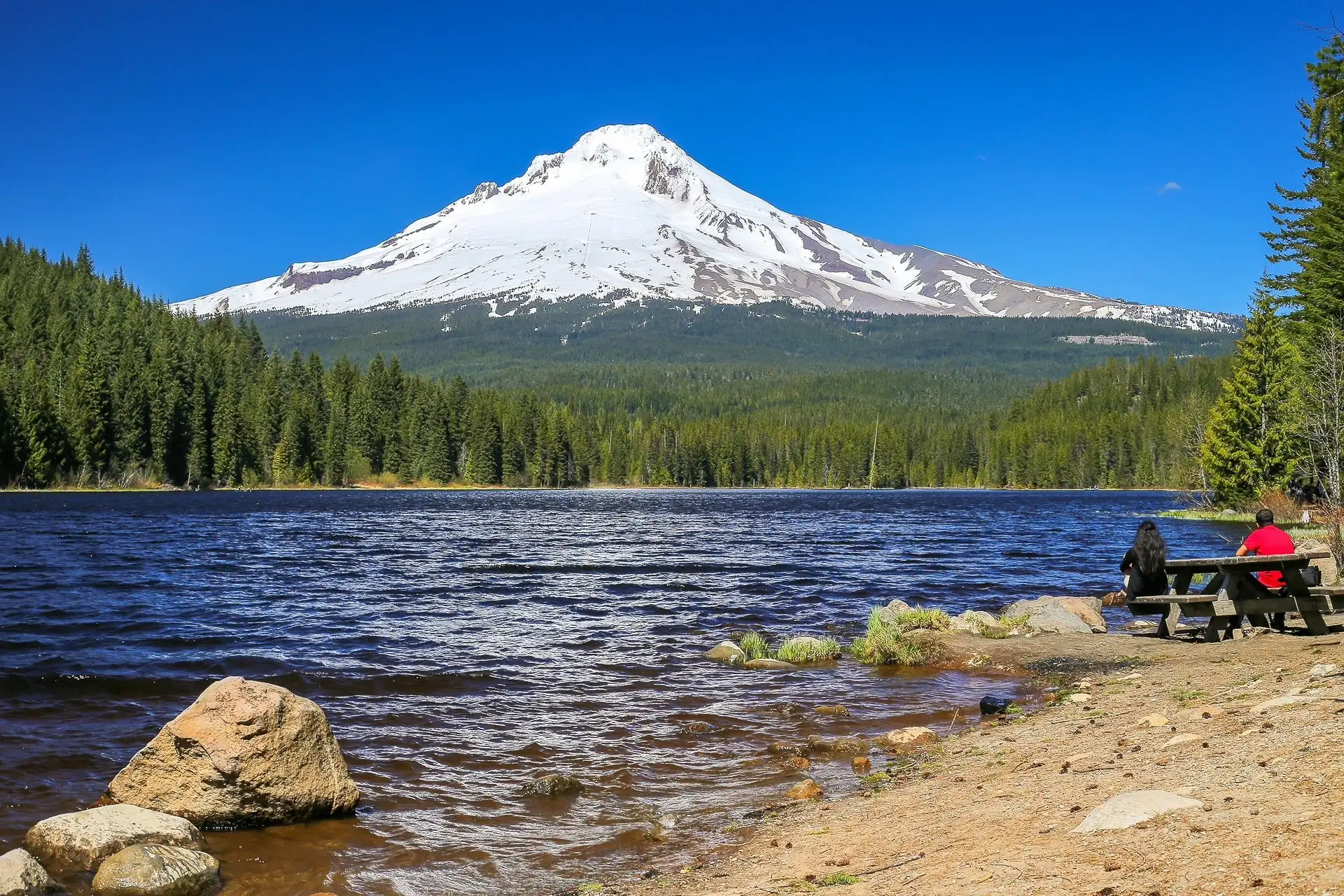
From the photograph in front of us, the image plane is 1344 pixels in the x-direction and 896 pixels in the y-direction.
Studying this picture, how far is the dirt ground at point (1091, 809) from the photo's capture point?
18.6ft

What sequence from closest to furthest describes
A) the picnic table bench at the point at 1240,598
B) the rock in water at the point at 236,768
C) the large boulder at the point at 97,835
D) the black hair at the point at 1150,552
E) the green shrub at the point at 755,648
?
the large boulder at the point at 97,835 → the rock in water at the point at 236,768 → the picnic table bench at the point at 1240,598 → the black hair at the point at 1150,552 → the green shrub at the point at 755,648

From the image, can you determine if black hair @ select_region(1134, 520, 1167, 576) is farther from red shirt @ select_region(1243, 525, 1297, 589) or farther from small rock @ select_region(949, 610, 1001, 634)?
small rock @ select_region(949, 610, 1001, 634)

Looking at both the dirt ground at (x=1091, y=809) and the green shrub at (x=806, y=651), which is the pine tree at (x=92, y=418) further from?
the dirt ground at (x=1091, y=809)

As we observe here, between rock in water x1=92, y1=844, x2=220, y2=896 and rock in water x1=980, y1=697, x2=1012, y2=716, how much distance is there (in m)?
10.2

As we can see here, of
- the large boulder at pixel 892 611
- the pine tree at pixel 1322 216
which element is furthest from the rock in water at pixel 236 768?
the pine tree at pixel 1322 216

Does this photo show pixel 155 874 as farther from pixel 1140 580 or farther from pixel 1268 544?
pixel 1268 544

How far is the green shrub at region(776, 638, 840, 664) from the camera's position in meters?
18.8

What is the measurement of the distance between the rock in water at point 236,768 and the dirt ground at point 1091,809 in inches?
154

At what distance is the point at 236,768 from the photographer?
963 cm

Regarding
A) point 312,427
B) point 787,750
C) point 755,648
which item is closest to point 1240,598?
point 755,648

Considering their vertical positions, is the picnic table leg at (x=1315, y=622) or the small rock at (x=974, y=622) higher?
the picnic table leg at (x=1315, y=622)

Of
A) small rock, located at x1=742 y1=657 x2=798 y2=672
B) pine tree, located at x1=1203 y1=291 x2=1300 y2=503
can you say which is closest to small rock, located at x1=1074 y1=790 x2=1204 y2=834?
small rock, located at x1=742 y1=657 x2=798 y2=672

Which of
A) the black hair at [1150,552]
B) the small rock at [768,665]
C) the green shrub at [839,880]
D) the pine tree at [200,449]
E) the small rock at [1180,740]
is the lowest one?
the small rock at [768,665]

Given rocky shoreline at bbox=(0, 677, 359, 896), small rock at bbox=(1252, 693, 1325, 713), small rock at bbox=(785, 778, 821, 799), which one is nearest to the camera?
rocky shoreline at bbox=(0, 677, 359, 896)
